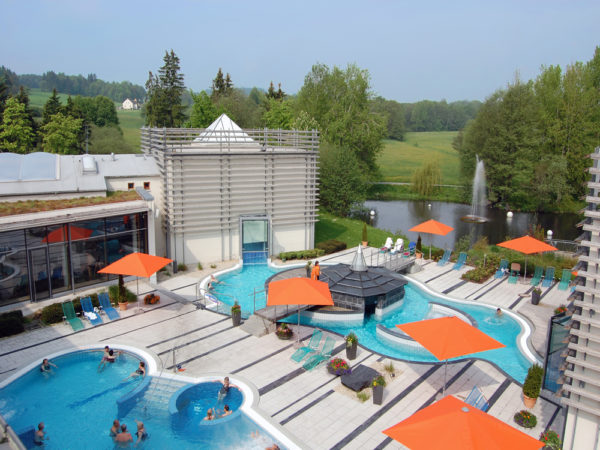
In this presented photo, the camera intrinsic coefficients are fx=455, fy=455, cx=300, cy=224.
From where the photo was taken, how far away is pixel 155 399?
13812 mm

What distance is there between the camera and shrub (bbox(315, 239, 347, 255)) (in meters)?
29.8

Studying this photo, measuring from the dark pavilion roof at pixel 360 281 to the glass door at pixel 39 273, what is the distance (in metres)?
12.2

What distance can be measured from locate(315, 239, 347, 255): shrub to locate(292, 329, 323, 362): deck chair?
1262cm

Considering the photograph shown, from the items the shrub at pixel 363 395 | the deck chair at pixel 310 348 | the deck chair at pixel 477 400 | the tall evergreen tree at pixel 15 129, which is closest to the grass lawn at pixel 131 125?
the tall evergreen tree at pixel 15 129

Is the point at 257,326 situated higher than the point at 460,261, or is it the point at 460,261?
the point at 460,261

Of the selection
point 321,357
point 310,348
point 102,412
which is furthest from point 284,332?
point 102,412

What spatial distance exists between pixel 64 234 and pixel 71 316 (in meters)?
3.82

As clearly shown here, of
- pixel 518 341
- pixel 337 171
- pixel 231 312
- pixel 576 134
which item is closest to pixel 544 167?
pixel 576 134

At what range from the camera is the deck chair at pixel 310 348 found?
1611cm

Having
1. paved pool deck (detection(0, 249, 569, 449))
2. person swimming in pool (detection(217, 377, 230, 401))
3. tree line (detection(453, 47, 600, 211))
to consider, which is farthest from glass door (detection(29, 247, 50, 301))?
tree line (detection(453, 47, 600, 211))

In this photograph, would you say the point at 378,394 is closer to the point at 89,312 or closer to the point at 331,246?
the point at 89,312

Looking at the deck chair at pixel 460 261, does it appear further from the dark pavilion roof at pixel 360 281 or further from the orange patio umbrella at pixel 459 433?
the orange patio umbrella at pixel 459 433

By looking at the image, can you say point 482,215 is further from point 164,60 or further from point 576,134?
point 164,60

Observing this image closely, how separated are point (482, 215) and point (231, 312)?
38.8 m
